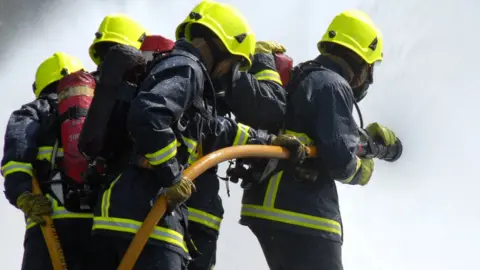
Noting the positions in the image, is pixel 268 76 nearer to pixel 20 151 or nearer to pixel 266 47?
pixel 266 47

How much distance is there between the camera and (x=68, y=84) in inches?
209

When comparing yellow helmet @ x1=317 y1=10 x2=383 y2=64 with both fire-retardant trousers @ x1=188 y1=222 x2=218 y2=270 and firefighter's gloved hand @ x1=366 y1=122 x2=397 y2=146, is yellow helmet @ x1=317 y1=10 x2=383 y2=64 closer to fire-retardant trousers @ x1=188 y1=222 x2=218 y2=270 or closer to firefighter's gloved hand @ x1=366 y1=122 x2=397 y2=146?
firefighter's gloved hand @ x1=366 y1=122 x2=397 y2=146

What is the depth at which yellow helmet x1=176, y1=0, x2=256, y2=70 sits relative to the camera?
4898 millimetres

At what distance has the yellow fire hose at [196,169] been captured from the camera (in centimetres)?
430

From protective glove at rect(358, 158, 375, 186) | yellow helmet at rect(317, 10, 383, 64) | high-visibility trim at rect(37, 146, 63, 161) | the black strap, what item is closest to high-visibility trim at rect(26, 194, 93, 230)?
high-visibility trim at rect(37, 146, 63, 161)

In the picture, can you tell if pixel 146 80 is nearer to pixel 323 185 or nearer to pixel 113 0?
pixel 323 185

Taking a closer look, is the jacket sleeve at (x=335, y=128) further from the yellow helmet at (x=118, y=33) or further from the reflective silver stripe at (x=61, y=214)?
the yellow helmet at (x=118, y=33)

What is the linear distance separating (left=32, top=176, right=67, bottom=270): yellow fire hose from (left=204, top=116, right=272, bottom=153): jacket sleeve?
0.94 m

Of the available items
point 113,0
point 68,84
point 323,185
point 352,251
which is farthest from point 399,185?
point 113,0

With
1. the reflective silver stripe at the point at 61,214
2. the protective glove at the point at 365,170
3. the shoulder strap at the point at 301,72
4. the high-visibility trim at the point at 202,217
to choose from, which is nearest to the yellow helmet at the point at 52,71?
the reflective silver stripe at the point at 61,214

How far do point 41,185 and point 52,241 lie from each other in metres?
0.48

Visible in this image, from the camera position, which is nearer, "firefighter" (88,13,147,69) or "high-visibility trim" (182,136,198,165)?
"high-visibility trim" (182,136,198,165)

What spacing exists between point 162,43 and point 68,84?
67 cm

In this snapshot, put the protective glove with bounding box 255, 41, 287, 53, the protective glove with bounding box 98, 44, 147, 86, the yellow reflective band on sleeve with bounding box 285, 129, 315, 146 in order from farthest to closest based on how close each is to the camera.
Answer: the protective glove with bounding box 255, 41, 287, 53
the yellow reflective band on sleeve with bounding box 285, 129, 315, 146
the protective glove with bounding box 98, 44, 147, 86
